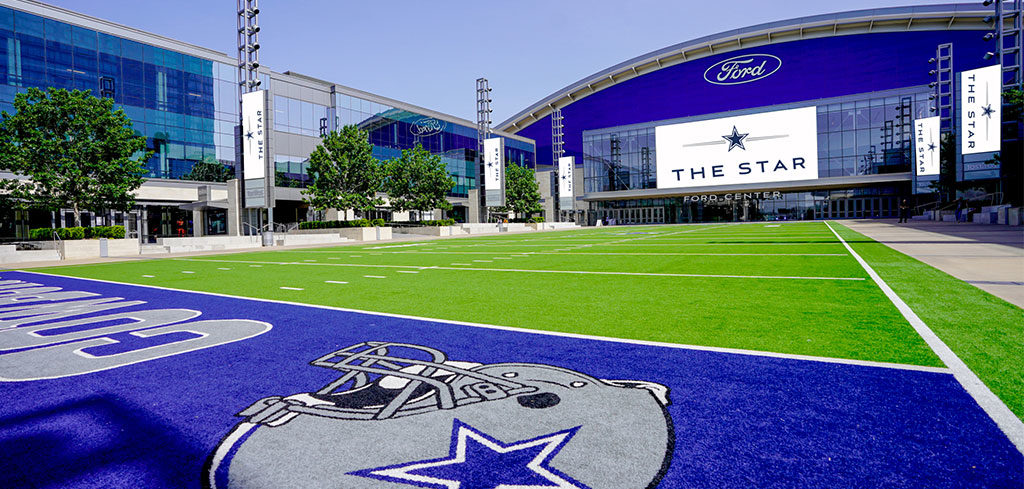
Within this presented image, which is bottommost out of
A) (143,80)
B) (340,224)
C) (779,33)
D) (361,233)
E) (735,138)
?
(361,233)

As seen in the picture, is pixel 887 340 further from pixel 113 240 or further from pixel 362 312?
pixel 113 240

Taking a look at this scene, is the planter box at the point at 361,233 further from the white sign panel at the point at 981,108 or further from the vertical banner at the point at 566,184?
the white sign panel at the point at 981,108

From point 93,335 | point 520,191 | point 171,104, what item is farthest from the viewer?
point 520,191

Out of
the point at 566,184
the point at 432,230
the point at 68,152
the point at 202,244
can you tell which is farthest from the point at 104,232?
the point at 566,184

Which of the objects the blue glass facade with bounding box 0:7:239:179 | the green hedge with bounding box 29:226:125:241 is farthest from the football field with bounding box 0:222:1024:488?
the blue glass facade with bounding box 0:7:239:179

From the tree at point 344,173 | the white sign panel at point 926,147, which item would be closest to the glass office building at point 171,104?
the tree at point 344,173

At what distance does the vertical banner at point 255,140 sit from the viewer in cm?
3031

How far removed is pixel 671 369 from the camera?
13.3 ft

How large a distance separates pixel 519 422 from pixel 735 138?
214 feet

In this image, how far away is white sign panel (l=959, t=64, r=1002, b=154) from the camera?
29.7 m

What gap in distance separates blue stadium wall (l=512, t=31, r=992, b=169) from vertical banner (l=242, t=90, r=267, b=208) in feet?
233

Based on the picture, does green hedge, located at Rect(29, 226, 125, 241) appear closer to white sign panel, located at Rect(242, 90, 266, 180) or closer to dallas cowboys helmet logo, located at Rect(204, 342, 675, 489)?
white sign panel, located at Rect(242, 90, 266, 180)

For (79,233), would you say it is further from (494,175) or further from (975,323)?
(494,175)

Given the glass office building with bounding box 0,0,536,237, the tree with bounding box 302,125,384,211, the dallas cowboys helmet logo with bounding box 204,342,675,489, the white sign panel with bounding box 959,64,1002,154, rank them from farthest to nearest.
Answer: the tree with bounding box 302,125,384,211 < the glass office building with bounding box 0,0,536,237 < the white sign panel with bounding box 959,64,1002,154 < the dallas cowboys helmet logo with bounding box 204,342,675,489
